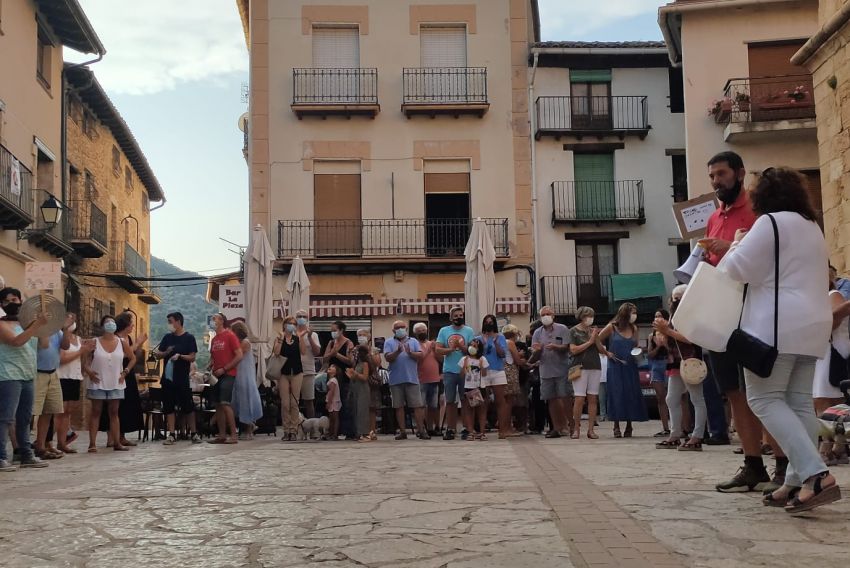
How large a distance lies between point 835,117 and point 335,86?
17951 millimetres

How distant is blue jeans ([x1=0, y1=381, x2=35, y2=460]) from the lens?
29.5ft

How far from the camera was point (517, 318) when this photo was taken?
86.8 ft

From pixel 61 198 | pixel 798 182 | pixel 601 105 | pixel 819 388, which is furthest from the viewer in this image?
pixel 601 105

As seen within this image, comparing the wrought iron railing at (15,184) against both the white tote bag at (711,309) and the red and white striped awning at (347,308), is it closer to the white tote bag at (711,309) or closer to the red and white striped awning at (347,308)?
the red and white striped awning at (347,308)

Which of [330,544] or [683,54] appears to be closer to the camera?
[330,544]

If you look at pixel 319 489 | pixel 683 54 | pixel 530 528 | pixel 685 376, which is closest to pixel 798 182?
pixel 530 528

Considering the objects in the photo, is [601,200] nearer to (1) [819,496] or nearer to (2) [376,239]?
(2) [376,239]

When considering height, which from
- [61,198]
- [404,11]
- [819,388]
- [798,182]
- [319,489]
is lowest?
[319,489]

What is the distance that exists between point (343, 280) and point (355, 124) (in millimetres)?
4431

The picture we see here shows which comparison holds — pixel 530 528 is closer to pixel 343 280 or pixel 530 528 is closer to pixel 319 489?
pixel 319 489

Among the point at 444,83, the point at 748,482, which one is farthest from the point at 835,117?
the point at 444,83

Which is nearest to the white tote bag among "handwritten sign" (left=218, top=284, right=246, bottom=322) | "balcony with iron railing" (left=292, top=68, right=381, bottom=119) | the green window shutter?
"handwritten sign" (left=218, top=284, right=246, bottom=322)

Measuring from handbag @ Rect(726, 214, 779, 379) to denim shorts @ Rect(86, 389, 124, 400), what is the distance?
9130 millimetres

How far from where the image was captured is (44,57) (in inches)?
916
